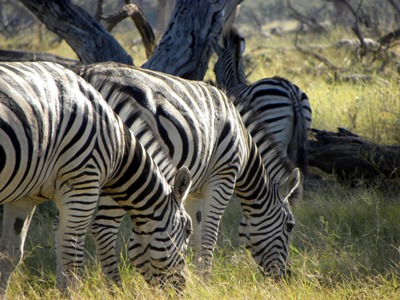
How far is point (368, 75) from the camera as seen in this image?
12.3 meters

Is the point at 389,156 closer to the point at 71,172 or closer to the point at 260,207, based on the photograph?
the point at 260,207

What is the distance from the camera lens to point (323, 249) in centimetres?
530

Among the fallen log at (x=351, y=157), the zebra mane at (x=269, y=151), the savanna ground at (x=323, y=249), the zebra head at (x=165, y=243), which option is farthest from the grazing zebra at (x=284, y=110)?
the zebra head at (x=165, y=243)

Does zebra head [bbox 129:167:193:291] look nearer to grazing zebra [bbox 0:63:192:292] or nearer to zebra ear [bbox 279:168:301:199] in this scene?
grazing zebra [bbox 0:63:192:292]

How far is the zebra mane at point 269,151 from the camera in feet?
18.0

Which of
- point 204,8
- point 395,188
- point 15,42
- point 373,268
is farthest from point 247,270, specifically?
point 15,42

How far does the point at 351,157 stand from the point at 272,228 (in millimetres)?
2231

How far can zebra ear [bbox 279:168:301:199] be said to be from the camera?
5107 millimetres

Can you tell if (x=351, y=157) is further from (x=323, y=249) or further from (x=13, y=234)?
(x=13, y=234)

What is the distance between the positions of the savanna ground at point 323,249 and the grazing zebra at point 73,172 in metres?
0.22

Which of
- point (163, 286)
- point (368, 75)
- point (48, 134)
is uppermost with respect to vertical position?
point (48, 134)

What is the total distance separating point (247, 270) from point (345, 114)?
5.23 metres

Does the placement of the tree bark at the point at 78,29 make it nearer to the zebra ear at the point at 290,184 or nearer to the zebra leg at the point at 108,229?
the zebra ear at the point at 290,184

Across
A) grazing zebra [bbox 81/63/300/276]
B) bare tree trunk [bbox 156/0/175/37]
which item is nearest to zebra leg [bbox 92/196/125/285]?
grazing zebra [bbox 81/63/300/276]
